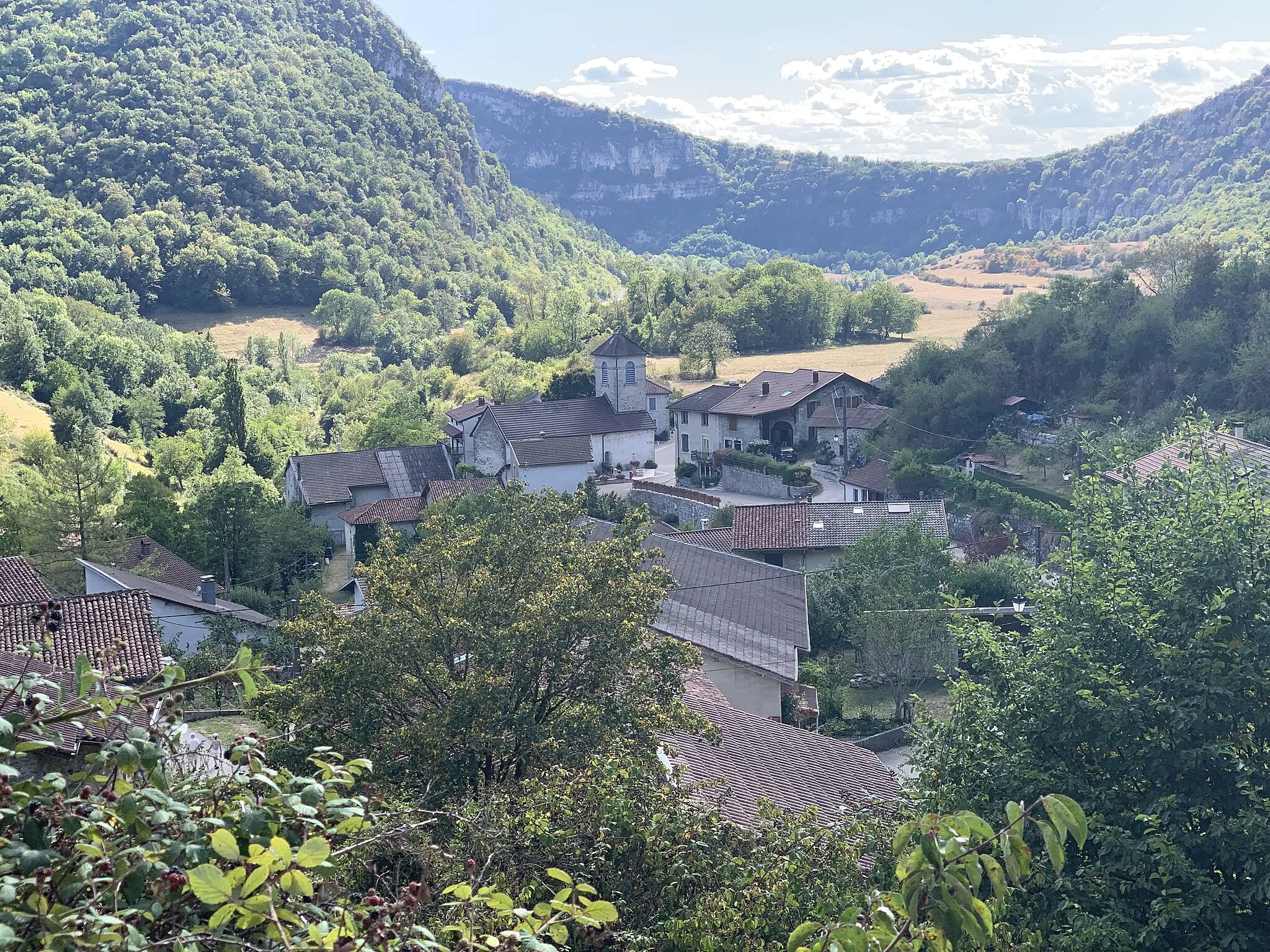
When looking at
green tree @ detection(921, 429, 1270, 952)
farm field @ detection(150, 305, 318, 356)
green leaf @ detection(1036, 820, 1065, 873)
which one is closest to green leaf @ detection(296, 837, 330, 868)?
green leaf @ detection(1036, 820, 1065, 873)

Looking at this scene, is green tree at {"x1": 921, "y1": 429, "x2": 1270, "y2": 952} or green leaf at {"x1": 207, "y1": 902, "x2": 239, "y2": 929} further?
green tree at {"x1": 921, "y1": 429, "x2": 1270, "y2": 952}

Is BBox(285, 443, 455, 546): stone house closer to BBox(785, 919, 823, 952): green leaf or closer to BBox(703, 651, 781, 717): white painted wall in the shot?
BBox(703, 651, 781, 717): white painted wall

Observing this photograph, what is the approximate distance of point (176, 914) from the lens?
3650 mm

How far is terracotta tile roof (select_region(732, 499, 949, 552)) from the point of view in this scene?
116 feet

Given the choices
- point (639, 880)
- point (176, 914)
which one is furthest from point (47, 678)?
point (639, 880)

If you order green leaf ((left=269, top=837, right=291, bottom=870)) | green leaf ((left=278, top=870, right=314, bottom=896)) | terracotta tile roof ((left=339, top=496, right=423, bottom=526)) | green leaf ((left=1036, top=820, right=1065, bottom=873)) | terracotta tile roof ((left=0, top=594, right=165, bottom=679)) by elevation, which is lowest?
terracotta tile roof ((left=339, top=496, right=423, bottom=526))

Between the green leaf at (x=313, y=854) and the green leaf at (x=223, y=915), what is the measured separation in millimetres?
209

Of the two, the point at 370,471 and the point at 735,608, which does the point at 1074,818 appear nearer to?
the point at 735,608

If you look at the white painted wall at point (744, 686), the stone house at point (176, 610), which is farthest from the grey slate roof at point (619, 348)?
the white painted wall at point (744, 686)

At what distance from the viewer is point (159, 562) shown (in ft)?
113

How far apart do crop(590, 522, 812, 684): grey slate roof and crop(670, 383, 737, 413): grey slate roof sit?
1105 inches

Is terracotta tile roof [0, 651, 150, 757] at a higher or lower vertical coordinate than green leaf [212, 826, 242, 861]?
lower

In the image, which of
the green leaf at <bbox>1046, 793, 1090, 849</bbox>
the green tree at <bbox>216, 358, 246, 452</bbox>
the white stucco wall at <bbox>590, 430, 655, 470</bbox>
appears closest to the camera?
the green leaf at <bbox>1046, 793, 1090, 849</bbox>

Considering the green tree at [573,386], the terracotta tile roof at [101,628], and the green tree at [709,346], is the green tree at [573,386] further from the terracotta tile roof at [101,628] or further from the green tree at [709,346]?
the terracotta tile roof at [101,628]
